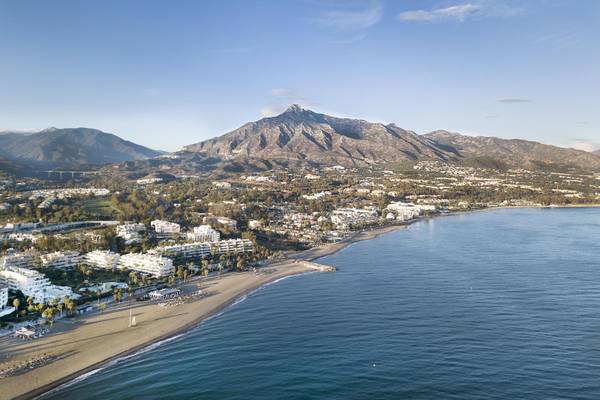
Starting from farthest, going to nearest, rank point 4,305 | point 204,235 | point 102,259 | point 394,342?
point 204,235
point 102,259
point 4,305
point 394,342

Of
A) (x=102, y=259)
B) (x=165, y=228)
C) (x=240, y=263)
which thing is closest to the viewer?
(x=102, y=259)

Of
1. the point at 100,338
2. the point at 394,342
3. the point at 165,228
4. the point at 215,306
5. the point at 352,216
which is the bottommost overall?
the point at 100,338

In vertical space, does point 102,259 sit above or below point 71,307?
above

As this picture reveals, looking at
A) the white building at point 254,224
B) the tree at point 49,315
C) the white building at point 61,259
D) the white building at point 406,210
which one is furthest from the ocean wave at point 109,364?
the white building at point 406,210

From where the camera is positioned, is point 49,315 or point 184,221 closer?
point 49,315

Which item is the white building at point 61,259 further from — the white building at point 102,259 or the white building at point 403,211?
the white building at point 403,211

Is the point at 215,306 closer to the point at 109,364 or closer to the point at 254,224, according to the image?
the point at 109,364

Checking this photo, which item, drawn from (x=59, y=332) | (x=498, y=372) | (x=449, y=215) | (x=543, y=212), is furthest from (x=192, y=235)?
(x=543, y=212)

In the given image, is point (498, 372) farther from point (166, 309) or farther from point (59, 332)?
point (59, 332)

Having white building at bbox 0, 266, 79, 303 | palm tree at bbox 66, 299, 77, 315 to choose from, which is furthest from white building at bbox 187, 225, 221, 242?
palm tree at bbox 66, 299, 77, 315

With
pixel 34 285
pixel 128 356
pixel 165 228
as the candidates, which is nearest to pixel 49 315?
pixel 34 285
